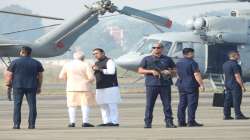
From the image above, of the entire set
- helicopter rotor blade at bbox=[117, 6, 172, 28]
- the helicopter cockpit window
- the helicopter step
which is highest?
helicopter rotor blade at bbox=[117, 6, 172, 28]

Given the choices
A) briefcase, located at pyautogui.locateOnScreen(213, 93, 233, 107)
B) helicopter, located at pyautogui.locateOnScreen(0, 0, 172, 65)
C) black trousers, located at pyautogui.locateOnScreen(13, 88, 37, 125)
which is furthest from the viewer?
helicopter, located at pyautogui.locateOnScreen(0, 0, 172, 65)

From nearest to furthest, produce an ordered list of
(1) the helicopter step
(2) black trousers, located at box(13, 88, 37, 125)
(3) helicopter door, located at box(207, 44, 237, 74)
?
(2) black trousers, located at box(13, 88, 37, 125)
(1) the helicopter step
(3) helicopter door, located at box(207, 44, 237, 74)

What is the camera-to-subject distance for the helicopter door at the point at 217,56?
43.9m

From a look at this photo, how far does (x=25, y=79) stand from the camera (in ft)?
74.8

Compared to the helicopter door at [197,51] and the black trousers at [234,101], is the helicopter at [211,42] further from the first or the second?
the black trousers at [234,101]

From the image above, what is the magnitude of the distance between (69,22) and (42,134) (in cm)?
3067

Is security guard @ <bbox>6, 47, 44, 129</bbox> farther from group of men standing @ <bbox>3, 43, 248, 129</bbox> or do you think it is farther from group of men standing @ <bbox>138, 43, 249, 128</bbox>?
group of men standing @ <bbox>138, 43, 249, 128</bbox>

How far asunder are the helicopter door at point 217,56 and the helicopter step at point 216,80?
223 mm

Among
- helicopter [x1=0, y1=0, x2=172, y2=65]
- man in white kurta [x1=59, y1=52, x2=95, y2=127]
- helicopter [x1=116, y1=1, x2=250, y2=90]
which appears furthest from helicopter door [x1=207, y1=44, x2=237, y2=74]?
man in white kurta [x1=59, y1=52, x2=95, y2=127]

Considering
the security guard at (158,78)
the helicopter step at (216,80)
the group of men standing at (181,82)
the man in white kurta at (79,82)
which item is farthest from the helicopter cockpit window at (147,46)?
the security guard at (158,78)

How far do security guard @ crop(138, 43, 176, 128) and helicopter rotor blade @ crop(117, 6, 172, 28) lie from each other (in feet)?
61.4

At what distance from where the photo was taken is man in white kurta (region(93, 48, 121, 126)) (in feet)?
77.3

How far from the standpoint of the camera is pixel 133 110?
31109 mm

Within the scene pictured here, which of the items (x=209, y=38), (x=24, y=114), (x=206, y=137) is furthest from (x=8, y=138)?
(x=209, y=38)
